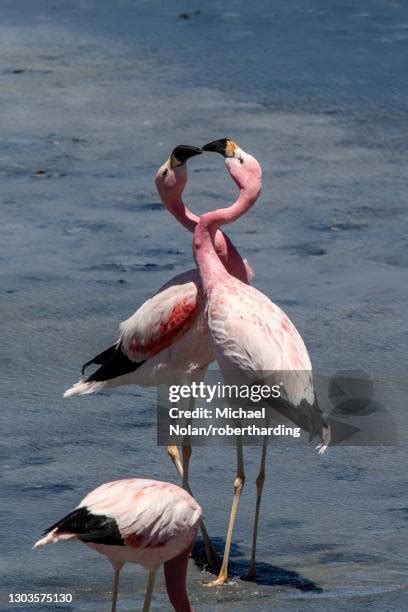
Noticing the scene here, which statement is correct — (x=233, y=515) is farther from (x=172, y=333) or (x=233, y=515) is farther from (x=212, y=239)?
(x=212, y=239)

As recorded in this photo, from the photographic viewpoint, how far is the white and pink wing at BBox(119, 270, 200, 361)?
6.97 metres

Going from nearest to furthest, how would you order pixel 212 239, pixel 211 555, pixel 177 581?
Result: pixel 177 581
pixel 211 555
pixel 212 239

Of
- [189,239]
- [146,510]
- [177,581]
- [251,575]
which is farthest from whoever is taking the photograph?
[189,239]

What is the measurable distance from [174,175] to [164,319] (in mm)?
704

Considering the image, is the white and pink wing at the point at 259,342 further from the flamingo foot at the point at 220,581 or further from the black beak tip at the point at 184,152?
the flamingo foot at the point at 220,581

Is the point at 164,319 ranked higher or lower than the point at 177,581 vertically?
higher

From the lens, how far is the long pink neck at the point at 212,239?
6766mm

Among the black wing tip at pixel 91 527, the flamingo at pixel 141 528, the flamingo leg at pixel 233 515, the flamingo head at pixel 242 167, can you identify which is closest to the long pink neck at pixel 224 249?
the flamingo head at pixel 242 167

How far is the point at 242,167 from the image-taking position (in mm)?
6914

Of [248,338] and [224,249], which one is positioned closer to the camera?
[248,338]

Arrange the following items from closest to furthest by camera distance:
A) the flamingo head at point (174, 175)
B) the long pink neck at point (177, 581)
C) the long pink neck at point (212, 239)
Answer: the long pink neck at point (177, 581) → the long pink neck at point (212, 239) → the flamingo head at point (174, 175)

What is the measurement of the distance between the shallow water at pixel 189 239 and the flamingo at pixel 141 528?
353mm

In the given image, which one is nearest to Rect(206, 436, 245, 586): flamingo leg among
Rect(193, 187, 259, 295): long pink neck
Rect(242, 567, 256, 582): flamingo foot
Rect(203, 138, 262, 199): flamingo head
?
Rect(242, 567, 256, 582): flamingo foot

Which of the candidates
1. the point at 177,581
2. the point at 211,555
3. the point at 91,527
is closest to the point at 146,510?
the point at 91,527
